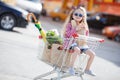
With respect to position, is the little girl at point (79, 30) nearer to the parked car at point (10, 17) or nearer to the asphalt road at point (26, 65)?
the asphalt road at point (26, 65)

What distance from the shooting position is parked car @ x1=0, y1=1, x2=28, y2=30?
18.0m

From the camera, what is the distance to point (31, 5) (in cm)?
2642

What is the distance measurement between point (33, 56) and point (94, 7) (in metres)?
33.6

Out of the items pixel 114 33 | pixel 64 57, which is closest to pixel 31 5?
pixel 114 33

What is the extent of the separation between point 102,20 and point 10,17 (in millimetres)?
16684

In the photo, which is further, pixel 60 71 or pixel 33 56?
pixel 33 56

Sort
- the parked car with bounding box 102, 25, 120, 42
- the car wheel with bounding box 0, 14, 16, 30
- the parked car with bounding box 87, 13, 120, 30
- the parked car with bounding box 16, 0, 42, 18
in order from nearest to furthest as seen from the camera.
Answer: the car wheel with bounding box 0, 14, 16, 30 → the parked car with bounding box 16, 0, 42, 18 → the parked car with bounding box 102, 25, 120, 42 → the parked car with bounding box 87, 13, 120, 30

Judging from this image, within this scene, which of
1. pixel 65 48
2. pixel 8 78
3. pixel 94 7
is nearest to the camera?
pixel 65 48

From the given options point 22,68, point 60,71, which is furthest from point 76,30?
point 22,68

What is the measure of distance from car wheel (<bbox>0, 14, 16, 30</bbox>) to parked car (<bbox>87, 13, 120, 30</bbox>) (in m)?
16.4

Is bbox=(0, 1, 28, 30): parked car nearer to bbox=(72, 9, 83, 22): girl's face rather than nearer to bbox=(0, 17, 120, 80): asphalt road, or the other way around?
bbox=(0, 17, 120, 80): asphalt road

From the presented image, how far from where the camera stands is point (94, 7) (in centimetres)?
4534

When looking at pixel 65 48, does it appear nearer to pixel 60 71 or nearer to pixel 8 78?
pixel 60 71

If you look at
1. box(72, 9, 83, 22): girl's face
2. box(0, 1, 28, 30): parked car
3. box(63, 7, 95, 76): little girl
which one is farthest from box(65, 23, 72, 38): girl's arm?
box(0, 1, 28, 30): parked car
